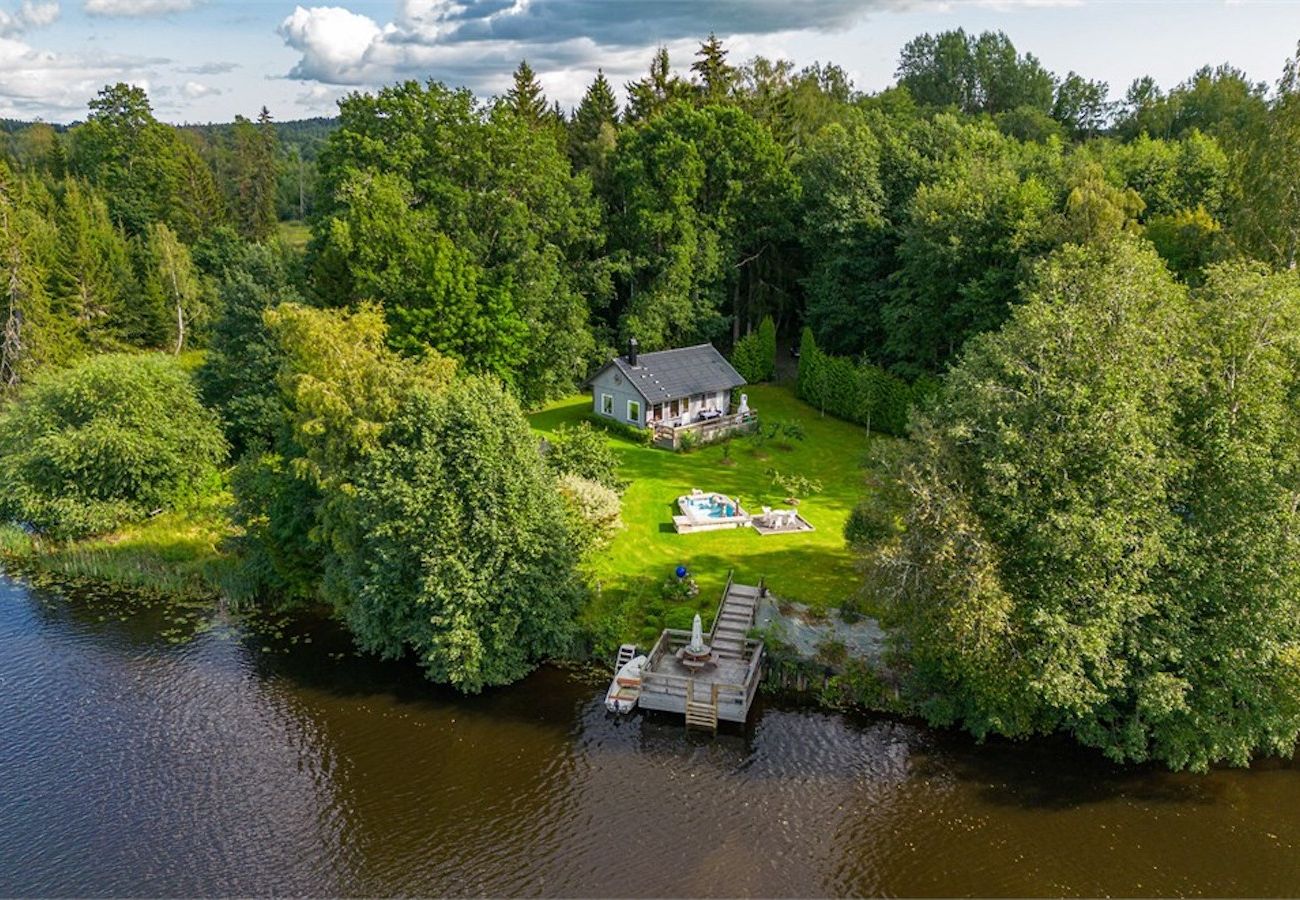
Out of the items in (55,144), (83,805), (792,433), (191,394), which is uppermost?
(55,144)

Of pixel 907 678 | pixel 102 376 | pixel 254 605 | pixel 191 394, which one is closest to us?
pixel 907 678

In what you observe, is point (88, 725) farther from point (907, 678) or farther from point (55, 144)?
point (55, 144)

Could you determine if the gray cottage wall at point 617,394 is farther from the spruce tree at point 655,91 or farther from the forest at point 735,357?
the spruce tree at point 655,91

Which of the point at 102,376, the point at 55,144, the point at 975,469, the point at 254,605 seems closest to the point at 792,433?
the point at 975,469

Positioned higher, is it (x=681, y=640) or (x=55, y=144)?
(x=55, y=144)

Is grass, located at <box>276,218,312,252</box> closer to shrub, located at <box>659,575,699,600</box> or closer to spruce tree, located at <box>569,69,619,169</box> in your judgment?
spruce tree, located at <box>569,69,619,169</box>

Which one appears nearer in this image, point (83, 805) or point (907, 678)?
point (83, 805)

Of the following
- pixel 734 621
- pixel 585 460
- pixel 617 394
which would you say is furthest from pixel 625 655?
pixel 617 394

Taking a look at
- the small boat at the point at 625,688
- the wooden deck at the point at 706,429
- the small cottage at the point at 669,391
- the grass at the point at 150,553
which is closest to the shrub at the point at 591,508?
the small boat at the point at 625,688
